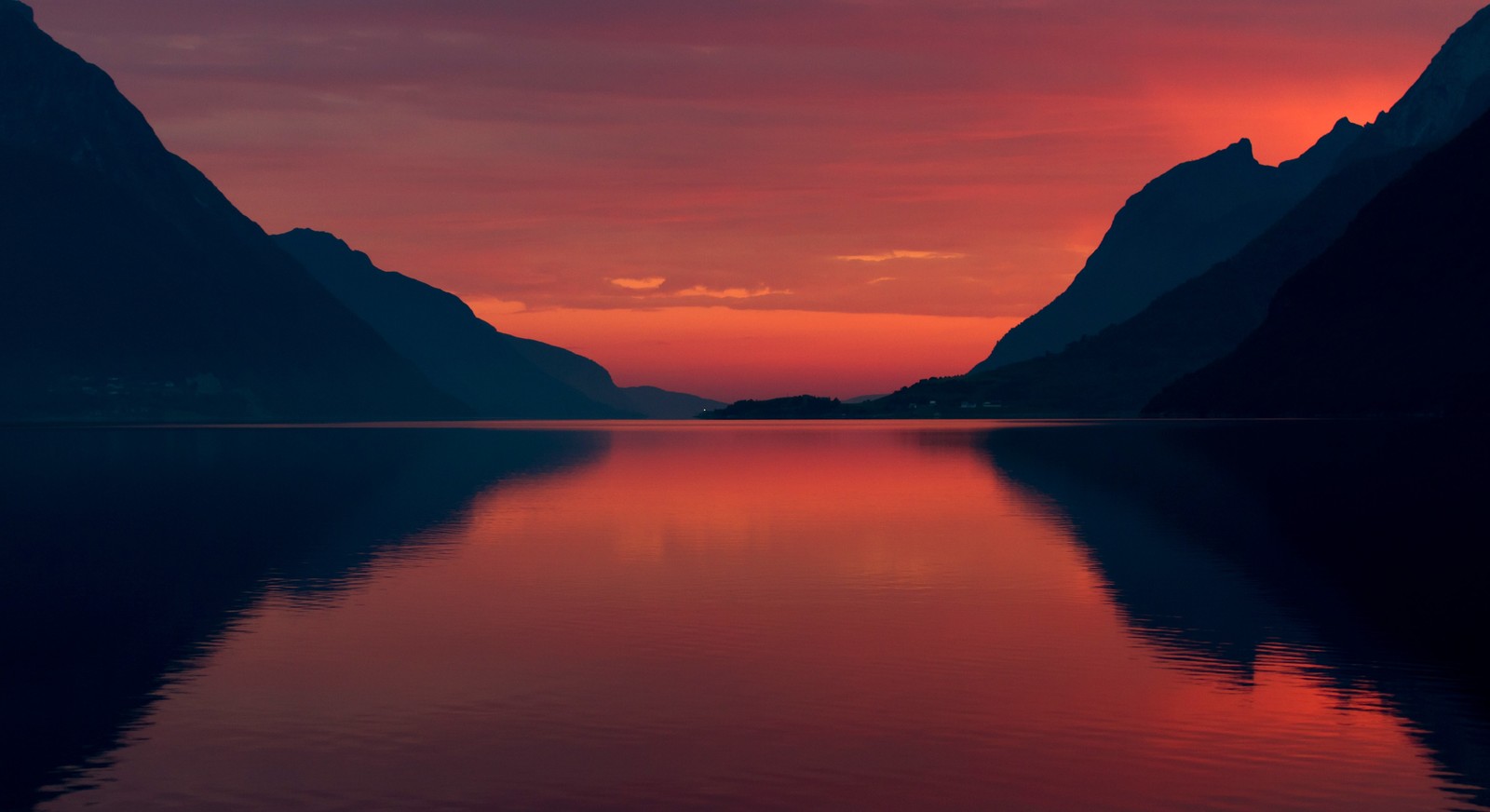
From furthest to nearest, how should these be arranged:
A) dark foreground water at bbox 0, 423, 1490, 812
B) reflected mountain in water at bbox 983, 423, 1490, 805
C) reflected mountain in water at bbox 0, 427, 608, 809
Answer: reflected mountain in water at bbox 983, 423, 1490, 805 → reflected mountain in water at bbox 0, 427, 608, 809 → dark foreground water at bbox 0, 423, 1490, 812

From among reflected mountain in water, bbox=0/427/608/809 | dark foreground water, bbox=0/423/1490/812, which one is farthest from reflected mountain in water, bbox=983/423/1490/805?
reflected mountain in water, bbox=0/427/608/809

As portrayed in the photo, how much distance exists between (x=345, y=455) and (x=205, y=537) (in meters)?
108

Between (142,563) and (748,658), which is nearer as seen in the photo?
(748,658)

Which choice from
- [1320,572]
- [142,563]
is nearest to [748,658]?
[1320,572]

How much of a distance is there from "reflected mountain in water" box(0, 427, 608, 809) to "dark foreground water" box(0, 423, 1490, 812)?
218 mm

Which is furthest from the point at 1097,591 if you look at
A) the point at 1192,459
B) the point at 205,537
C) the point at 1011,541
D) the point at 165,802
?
the point at 1192,459

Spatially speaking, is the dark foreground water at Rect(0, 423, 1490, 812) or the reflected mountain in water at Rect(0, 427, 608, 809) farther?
the reflected mountain in water at Rect(0, 427, 608, 809)

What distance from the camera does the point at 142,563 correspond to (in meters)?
60.8

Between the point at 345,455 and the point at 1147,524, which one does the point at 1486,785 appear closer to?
the point at 1147,524

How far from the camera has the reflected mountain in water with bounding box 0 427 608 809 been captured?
32.3 m

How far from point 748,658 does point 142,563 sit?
32306mm

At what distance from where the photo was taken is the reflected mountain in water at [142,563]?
106 ft

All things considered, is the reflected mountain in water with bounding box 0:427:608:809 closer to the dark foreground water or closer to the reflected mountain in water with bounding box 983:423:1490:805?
the dark foreground water

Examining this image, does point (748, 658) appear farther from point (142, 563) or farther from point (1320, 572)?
point (142, 563)
